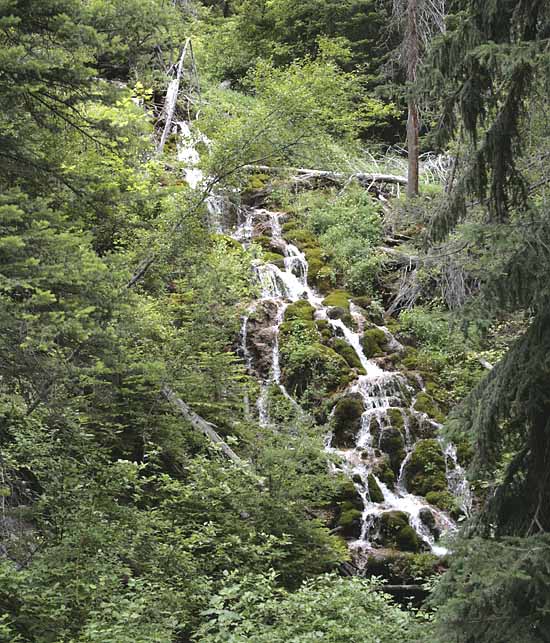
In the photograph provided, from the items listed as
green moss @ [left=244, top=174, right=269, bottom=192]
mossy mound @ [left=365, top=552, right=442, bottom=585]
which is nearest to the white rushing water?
mossy mound @ [left=365, top=552, right=442, bottom=585]

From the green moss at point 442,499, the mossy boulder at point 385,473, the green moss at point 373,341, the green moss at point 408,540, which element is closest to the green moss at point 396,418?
the mossy boulder at point 385,473

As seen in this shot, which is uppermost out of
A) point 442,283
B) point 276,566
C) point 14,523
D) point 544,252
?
point 544,252

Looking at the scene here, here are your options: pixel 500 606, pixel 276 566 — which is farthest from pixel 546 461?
pixel 276 566

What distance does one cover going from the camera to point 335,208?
17.2 metres

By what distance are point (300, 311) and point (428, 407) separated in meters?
3.32

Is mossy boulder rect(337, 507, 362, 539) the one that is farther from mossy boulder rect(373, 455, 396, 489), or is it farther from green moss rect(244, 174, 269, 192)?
green moss rect(244, 174, 269, 192)

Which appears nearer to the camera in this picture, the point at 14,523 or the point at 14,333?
the point at 14,333

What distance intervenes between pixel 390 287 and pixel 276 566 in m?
9.15

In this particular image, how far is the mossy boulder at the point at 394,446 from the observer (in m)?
11.2

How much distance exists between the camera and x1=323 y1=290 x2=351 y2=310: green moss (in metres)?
14.4

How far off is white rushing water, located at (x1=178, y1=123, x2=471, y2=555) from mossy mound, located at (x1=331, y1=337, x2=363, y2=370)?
0.12 metres

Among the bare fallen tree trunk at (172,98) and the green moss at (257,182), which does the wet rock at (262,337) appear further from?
the green moss at (257,182)

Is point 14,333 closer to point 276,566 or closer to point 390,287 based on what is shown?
point 276,566

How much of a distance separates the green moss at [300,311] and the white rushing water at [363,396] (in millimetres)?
144
